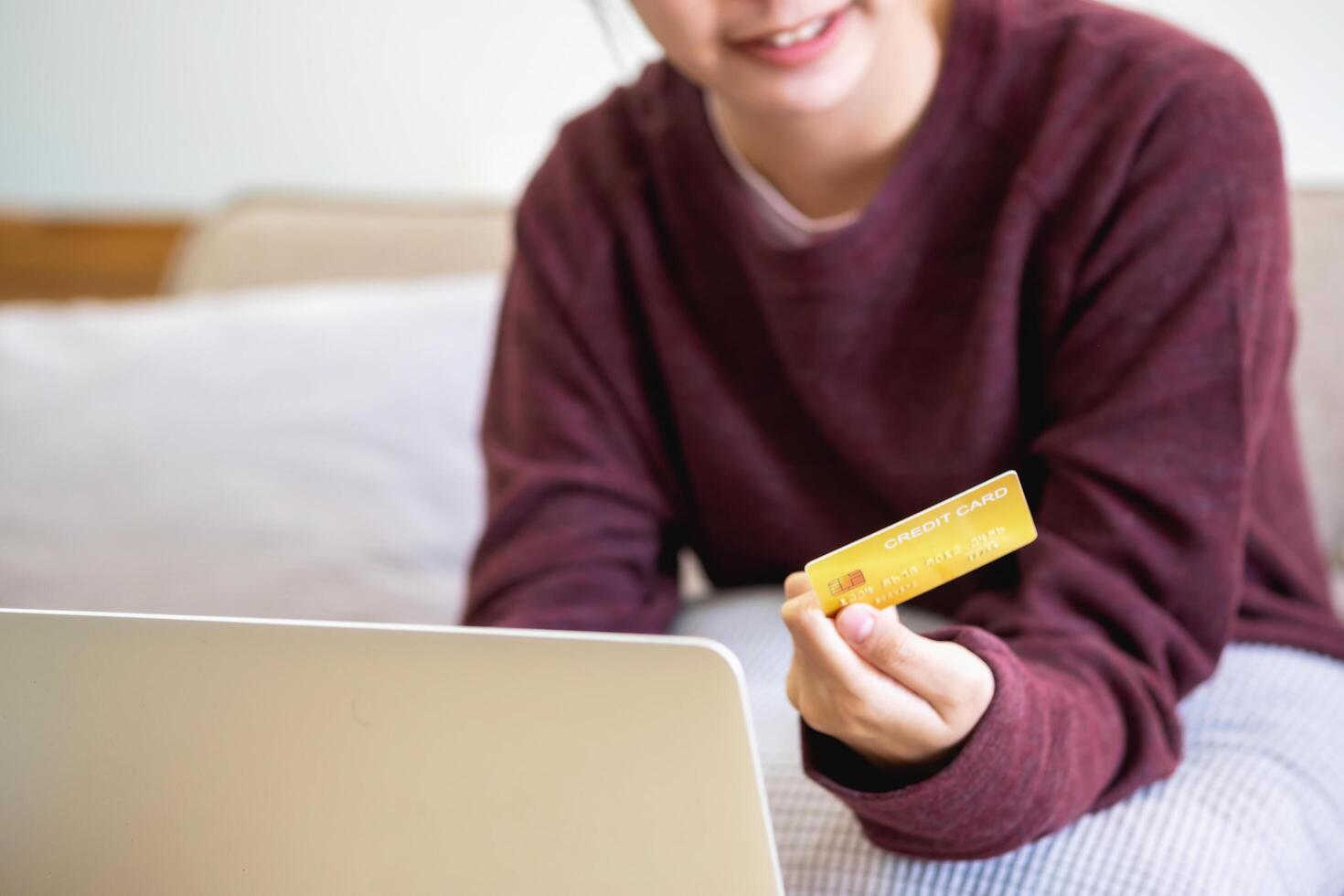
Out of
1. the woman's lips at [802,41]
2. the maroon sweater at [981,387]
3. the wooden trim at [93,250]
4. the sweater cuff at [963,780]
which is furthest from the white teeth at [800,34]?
the wooden trim at [93,250]

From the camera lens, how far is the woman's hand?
49 cm

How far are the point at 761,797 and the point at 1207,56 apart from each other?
0.56m

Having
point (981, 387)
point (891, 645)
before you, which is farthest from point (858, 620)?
point (981, 387)

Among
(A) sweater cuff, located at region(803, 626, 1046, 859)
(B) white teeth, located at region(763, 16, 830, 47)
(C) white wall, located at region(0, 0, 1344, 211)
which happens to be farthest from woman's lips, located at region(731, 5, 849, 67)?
(C) white wall, located at region(0, 0, 1344, 211)

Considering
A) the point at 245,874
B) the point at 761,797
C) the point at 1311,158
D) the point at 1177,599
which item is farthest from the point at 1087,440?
the point at 1311,158

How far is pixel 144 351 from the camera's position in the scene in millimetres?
1352

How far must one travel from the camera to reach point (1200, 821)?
0.65 meters

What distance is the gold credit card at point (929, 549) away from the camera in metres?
0.46

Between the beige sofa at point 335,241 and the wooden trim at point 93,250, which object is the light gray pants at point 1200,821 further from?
the wooden trim at point 93,250

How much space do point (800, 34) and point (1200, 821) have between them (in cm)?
46

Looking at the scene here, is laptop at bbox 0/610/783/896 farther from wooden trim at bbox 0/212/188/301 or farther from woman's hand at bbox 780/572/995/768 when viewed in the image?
wooden trim at bbox 0/212/188/301

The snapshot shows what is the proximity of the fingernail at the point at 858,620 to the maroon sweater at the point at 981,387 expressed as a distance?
3.6 inches

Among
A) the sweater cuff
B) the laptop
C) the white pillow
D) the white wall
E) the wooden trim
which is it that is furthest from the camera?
the wooden trim

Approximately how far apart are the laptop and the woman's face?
17.1 inches
